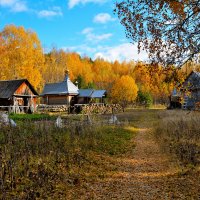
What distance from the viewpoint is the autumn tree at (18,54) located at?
4022cm

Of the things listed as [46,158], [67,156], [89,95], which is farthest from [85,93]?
[46,158]

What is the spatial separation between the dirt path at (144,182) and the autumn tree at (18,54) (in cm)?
3388

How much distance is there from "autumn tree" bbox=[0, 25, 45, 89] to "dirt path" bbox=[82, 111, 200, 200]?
33.9 meters

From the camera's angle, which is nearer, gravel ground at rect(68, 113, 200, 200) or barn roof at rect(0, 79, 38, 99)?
gravel ground at rect(68, 113, 200, 200)

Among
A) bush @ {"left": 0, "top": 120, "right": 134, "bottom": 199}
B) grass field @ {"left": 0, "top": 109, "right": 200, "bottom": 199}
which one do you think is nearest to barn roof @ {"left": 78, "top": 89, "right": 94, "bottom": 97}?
grass field @ {"left": 0, "top": 109, "right": 200, "bottom": 199}

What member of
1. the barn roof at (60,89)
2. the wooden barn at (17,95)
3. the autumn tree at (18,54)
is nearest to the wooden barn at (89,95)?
the barn roof at (60,89)

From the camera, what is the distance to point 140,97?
196 ft

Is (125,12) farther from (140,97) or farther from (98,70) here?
(98,70)

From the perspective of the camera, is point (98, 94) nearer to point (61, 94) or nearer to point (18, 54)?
point (61, 94)

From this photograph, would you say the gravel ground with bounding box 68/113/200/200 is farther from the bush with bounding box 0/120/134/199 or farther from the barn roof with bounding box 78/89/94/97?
the barn roof with bounding box 78/89/94/97

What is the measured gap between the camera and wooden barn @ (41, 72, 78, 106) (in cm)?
4156

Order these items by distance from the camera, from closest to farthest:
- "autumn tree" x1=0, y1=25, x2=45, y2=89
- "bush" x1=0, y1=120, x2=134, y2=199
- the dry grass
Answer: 1. "bush" x1=0, y1=120, x2=134, y2=199
2. the dry grass
3. "autumn tree" x1=0, y1=25, x2=45, y2=89

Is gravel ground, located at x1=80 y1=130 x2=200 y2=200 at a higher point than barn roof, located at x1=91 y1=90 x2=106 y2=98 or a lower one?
lower

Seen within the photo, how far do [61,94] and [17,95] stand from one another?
9.83m
